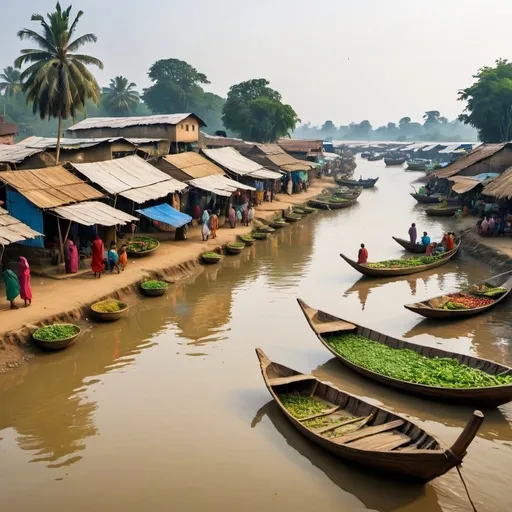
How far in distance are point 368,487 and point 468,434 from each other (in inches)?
80.2

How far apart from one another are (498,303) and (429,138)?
15278 centimetres

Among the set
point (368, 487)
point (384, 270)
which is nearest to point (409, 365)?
point (368, 487)

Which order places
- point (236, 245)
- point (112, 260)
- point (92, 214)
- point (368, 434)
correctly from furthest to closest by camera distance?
point (236, 245), point (112, 260), point (92, 214), point (368, 434)

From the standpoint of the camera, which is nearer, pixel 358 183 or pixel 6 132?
pixel 6 132

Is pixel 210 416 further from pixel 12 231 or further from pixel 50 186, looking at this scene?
pixel 50 186

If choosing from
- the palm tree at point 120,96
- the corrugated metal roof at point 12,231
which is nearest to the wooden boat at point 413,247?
the corrugated metal roof at point 12,231

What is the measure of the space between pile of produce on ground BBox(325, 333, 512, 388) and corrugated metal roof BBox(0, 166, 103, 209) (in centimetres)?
953

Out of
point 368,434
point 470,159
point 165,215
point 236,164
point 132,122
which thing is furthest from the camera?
point 470,159

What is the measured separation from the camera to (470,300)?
47.6 ft

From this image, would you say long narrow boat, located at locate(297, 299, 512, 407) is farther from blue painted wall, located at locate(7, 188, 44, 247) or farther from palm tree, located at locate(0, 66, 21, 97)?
palm tree, located at locate(0, 66, 21, 97)

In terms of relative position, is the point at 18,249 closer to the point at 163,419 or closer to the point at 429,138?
the point at 163,419

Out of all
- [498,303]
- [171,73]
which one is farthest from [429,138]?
[498,303]

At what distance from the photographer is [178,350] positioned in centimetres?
1254

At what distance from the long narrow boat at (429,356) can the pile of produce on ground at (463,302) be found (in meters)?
3.32
